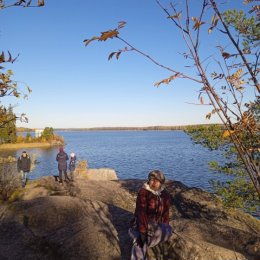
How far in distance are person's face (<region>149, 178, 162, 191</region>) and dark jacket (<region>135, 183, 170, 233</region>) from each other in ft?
0.22

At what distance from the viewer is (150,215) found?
20.6 feet

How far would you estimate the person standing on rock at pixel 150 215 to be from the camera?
6.07 m

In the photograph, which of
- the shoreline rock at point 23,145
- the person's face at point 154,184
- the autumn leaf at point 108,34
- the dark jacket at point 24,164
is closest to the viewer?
the autumn leaf at point 108,34

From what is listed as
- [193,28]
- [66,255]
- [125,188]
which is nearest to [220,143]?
[125,188]

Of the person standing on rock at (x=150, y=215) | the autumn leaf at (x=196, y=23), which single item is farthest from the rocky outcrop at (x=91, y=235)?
the autumn leaf at (x=196, y=23)

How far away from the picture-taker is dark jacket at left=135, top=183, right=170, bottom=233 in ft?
20.0

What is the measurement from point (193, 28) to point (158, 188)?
4160mm

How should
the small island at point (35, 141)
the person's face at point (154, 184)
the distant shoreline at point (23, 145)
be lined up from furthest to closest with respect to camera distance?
the small island at point (35, 141), the distant shoreline at point (23, 145), the person's face at point (154, 184)

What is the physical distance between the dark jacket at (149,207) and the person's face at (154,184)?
7cm

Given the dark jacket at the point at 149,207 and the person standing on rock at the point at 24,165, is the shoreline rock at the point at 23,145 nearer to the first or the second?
the person standing on rock at the point at 24,165

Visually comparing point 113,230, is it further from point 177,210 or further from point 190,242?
point 177,210

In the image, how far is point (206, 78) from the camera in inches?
89.7

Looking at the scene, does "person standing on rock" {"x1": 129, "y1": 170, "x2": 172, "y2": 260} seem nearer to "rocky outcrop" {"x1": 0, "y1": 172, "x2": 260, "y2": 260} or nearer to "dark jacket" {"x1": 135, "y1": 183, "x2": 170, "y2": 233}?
"dark jacket" {"x1": 135, "y1": 183, "x2": 170, "y2": 233}

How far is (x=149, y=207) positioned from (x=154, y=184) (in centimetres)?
50
